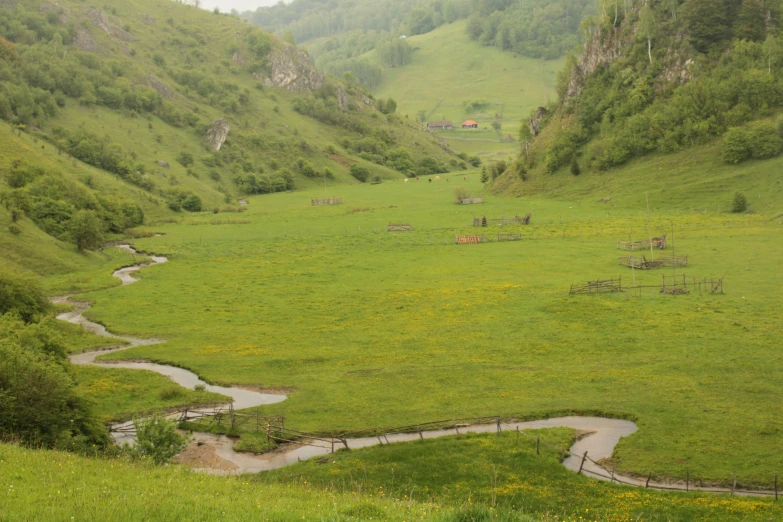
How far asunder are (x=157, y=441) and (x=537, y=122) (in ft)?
526

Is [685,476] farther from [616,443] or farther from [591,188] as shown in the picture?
[591,188]

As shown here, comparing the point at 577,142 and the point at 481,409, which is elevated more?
the point at 577,142

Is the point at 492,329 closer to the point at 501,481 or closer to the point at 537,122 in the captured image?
the point at 501,481

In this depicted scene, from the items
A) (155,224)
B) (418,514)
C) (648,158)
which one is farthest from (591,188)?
(418,514)

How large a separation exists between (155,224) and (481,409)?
105291 mm

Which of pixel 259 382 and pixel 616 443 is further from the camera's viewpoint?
pixel 259 382

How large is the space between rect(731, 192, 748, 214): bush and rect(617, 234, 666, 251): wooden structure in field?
28.5m

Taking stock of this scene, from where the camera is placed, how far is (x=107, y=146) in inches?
6220

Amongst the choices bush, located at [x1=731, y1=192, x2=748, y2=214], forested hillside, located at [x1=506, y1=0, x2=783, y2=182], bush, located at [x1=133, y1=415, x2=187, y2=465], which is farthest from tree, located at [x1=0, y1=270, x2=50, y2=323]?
forested hillside, located at [x1=506, y1=0, x2=783, y2=182]

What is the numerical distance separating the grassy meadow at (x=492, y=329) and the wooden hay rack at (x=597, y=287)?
1903 millimetres

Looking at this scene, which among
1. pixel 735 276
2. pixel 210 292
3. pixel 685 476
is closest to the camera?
pixel 685 476

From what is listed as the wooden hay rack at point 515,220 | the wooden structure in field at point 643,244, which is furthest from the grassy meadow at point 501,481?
the wooden hay rack at point 515,220

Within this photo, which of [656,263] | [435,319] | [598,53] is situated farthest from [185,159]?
[435,319]

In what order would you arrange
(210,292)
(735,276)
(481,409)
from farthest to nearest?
1. (210,292)
2. (735,276)
3. (481,409)
